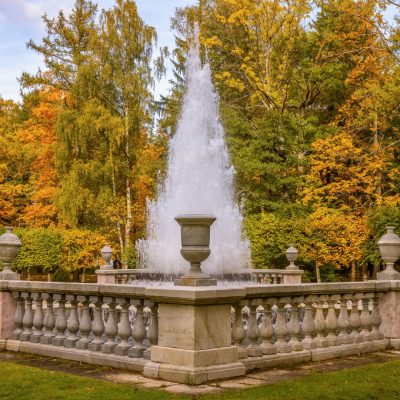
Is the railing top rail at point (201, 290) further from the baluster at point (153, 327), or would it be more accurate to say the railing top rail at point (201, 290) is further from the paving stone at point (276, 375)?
the paving stone at point (276, 375)

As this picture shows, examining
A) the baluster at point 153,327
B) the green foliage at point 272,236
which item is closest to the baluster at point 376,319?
the baluster at point 153,327

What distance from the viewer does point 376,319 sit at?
35.9 feet

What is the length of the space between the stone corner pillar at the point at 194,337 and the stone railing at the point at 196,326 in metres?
0.01

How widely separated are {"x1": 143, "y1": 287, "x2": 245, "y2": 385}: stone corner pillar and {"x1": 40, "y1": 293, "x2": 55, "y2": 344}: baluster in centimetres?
247

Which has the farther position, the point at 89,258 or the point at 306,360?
the point at 89,258

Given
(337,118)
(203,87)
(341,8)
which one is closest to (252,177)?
(337,118)

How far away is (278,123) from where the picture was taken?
105 ft

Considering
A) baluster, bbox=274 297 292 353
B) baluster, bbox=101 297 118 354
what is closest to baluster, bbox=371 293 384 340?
baluster, bbox=274 297 292 353

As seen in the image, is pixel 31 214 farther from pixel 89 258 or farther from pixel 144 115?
pixel 144 115

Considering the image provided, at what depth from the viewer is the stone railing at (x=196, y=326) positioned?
317 inches

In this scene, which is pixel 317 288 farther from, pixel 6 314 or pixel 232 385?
pixel 6 314

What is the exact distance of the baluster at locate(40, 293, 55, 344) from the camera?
403 inches

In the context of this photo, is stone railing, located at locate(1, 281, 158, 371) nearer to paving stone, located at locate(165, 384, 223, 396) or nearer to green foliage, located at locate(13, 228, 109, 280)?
paving stone, located at locate(165, 384, 223, 396)

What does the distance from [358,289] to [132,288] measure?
378cm
